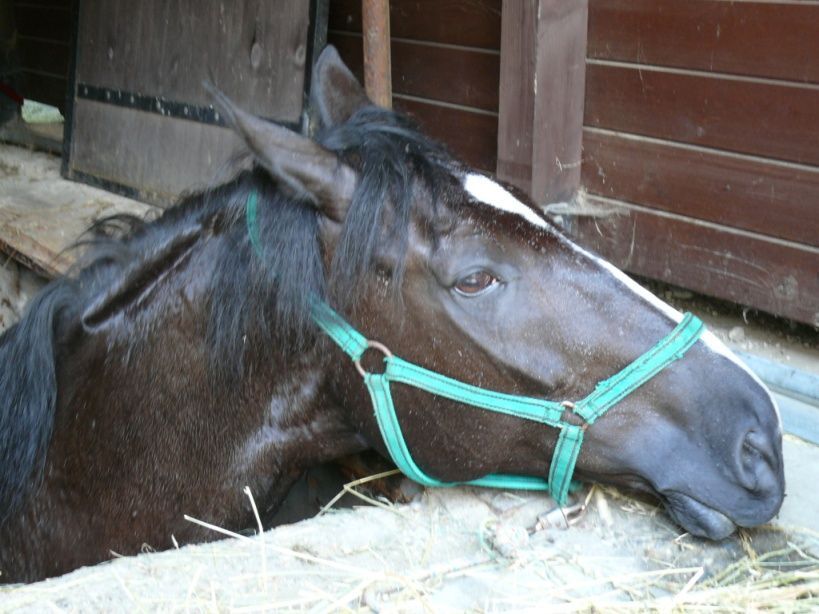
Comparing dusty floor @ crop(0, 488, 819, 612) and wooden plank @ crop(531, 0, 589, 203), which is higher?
wooden plank @ crop(531, 0, 589, 203)

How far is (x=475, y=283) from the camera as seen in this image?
6.68 feet

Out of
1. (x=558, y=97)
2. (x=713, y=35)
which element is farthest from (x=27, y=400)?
(x=713, y=35)

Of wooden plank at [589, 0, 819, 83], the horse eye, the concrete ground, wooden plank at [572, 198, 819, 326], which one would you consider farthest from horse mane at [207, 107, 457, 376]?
wooden plank at [589, 0, 819, 83]

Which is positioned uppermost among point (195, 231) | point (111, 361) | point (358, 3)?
point (358, 3)

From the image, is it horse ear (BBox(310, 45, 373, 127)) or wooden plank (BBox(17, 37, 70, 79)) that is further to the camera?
wooden plank (BBox(17, 37, 70, 79))

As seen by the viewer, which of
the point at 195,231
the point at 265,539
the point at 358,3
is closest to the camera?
the point at 265,539

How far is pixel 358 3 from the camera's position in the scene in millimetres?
4539

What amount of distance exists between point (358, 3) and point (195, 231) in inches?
102

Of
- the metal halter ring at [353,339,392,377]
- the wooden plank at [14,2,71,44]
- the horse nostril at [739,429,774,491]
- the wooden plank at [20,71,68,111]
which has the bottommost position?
the horse nostril at [739,429,774,491]

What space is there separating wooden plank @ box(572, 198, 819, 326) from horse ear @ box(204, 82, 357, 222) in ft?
4.69

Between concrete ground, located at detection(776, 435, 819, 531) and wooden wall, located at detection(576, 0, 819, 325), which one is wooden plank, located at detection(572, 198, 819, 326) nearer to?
wooden wall, located at detection(576, 0, 819, 325)

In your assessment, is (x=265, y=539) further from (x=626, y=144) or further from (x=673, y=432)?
(x=626, y=144)

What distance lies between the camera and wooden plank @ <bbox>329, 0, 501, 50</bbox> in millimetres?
3893

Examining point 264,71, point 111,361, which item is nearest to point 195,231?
point 111,361
